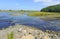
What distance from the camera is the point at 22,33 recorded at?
17375 millimetres

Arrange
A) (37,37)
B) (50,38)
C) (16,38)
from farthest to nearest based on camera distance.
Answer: (50,38) < (37,37) < (16,38)

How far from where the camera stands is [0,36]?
16641mm

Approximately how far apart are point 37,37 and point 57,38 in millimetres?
2805

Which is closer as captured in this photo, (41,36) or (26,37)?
(26,37)

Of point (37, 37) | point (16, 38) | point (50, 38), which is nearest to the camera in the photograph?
point (16, 38)

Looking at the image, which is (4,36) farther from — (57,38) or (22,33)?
(57,38)

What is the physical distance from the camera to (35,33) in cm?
1828

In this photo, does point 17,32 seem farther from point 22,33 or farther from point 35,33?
point 35,33

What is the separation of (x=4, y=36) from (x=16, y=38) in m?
1.17

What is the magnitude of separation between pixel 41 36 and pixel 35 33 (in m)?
0.92

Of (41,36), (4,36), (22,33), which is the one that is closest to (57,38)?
(41,36)

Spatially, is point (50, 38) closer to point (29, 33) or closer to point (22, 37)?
point (29, 33)

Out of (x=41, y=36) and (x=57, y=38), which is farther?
(x=57, y=38)

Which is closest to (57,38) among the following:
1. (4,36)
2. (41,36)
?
(41,36)
